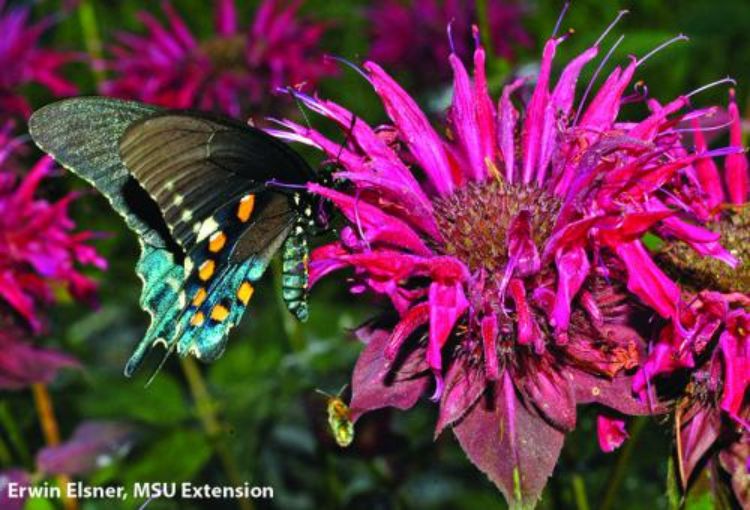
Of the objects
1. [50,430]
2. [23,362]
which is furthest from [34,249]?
[50,430]

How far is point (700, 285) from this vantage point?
101cm

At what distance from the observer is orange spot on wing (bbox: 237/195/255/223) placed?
1.22 m

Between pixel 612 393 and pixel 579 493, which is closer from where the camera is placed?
pixel 612 393

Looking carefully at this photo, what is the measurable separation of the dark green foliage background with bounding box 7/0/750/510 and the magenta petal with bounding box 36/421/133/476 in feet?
0.20

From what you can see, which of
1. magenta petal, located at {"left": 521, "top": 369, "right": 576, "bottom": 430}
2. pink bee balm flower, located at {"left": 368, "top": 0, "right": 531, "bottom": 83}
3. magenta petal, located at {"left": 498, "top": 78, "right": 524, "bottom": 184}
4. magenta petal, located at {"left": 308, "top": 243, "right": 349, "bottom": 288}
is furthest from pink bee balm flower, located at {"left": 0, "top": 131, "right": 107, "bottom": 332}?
pink bee balm flower, located at {"left": 368, "top": 0, "right": 531, "bottom": 83}

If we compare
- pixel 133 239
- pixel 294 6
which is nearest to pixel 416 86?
pixel 294 6

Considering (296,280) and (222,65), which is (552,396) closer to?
(296,280)

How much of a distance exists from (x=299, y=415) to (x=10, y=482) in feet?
2.39

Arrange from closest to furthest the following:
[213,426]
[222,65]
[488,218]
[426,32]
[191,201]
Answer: [488,218] < [191,201] < [213,426] < [222,65] < [426,32]

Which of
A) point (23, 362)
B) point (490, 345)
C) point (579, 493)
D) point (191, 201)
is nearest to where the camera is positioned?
point (490, 345)

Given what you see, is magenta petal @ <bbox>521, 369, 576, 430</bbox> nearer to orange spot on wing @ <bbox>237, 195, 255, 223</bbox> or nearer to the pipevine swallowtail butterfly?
the pipevine swallowtail butterfly

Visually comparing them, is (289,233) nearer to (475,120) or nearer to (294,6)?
(475,120)

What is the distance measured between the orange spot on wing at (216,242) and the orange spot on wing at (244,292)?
0.20 ft

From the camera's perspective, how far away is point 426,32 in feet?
8.82
